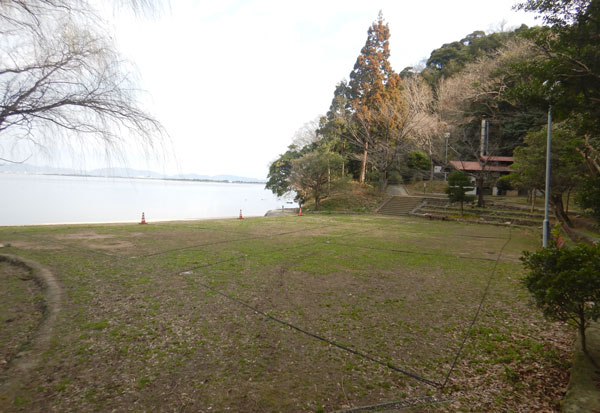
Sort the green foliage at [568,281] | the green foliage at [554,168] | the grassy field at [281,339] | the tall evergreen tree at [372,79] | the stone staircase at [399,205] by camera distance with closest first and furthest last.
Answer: the grassy field at [281,339], the green foliage at [568,281], the green foliage at [554,168], the stone staircase at [399,205], the tall evergreen tree at [372,79]

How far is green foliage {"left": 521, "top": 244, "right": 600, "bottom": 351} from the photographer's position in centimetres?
248

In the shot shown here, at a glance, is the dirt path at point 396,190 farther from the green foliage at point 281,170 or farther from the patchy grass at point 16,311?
the patchy grass at point 16,311

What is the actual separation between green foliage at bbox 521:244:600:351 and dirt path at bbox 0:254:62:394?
4.61 m

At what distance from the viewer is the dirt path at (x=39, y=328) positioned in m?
2.48

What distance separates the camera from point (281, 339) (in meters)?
3.32

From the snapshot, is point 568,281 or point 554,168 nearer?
point 568,281

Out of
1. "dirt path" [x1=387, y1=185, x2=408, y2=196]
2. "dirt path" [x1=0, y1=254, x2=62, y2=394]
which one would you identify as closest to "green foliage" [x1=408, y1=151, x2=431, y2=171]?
"dirt path" [x1=387, y1=185, x2=408, y2=196]

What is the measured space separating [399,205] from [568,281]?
2194 centimetres

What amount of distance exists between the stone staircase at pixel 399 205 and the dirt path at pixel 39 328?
2049 cm

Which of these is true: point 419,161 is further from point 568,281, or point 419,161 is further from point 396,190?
point 568,281

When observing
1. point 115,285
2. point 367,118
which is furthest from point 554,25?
point 367,118

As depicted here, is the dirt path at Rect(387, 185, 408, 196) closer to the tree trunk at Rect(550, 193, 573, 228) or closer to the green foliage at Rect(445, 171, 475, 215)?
the green foliage at Rect(445, 171, 475, 215)

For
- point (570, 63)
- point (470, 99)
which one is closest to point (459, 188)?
point (470, 99)

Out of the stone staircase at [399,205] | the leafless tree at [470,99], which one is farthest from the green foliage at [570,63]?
the leafless tree at [470,99]
